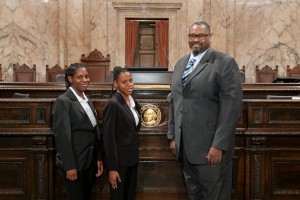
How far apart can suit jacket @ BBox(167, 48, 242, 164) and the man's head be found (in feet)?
0.24

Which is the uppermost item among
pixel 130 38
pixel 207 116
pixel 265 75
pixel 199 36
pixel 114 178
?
pixel 130 38

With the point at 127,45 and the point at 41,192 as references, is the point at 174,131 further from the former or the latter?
the point at 127,45

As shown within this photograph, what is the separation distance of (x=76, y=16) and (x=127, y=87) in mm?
7896

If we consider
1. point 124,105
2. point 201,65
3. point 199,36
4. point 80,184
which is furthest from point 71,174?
point 199,36

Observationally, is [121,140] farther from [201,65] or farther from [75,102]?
[201,65]

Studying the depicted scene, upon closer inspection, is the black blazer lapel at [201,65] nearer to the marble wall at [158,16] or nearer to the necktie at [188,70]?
the necktie at [188,70]

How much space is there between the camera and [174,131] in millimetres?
2879

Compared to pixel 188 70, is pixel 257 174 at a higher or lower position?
lower

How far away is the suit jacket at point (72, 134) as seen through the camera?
9.01 ft

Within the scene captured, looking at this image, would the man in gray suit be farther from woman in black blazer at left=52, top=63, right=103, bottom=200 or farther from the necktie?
woman in black blazer at left=52, top=63, right=103, bottom=200

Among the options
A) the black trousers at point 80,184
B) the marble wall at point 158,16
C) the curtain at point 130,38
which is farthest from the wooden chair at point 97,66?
the black trousers at point 80,184

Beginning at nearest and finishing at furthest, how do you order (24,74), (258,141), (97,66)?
(258,141) → (97,66) → (24,74)

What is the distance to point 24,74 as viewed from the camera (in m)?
9.34

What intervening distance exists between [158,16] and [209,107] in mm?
8325
